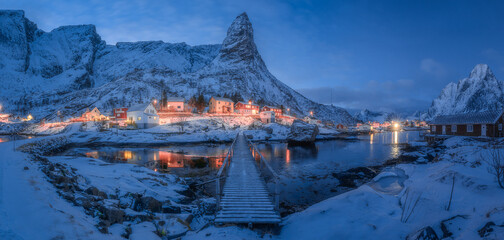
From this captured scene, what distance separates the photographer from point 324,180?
17.7 meters

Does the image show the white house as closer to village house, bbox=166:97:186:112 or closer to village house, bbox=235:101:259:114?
village house, bbox=166:97:186:112

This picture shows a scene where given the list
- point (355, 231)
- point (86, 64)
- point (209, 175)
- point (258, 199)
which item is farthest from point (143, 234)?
point (86, 64)

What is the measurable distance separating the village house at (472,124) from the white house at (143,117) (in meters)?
67.6

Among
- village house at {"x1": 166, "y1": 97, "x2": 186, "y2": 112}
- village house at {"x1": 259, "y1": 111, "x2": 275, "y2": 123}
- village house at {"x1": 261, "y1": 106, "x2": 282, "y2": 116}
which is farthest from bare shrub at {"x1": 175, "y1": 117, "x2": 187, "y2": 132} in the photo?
village house at {"x1": 261, "y1": 106, "x2": 282, "y2": 116}

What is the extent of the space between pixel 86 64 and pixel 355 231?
234m

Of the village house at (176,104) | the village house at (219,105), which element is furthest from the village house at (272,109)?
the village house at (176,104)

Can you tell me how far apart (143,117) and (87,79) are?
153 meters

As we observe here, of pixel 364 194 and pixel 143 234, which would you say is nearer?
pixel 143 234

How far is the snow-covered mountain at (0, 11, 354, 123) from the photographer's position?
120 m

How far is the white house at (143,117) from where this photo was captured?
55.2 m

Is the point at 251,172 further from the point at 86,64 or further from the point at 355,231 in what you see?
the point at 86,64

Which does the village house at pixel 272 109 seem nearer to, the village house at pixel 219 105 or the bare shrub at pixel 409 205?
the village house at pixel 219 105

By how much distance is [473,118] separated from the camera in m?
35.8

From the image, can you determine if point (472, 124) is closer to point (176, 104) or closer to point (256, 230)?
point (256, 230)
